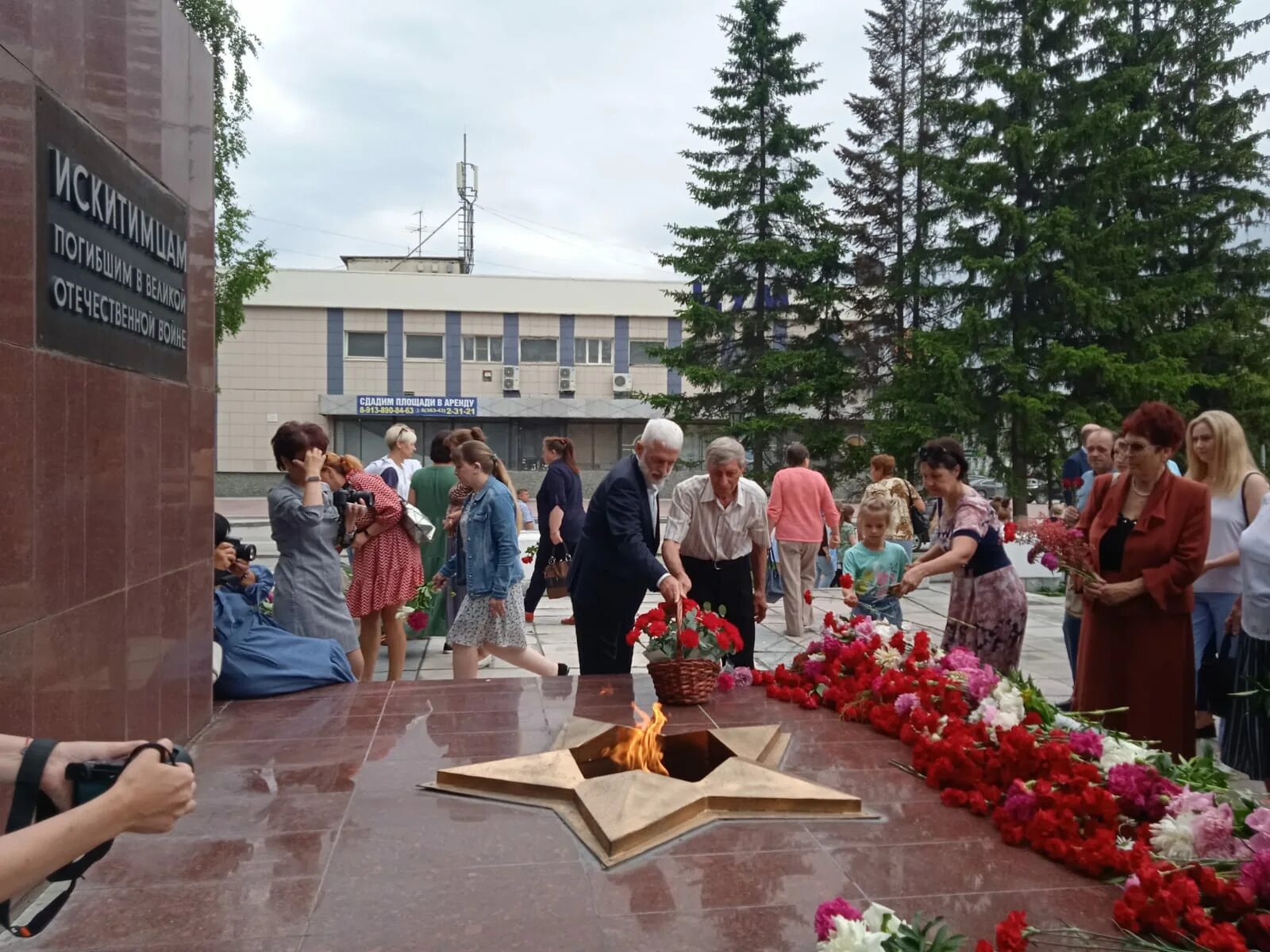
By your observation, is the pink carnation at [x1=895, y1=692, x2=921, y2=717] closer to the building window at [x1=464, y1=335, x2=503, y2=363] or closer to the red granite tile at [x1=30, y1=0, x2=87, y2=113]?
the red granite tile at [x1=30, y1=0, x2=87, y2=113]

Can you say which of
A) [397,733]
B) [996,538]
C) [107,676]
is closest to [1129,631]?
[996,538]

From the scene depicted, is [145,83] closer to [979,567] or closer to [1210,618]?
[979,567]

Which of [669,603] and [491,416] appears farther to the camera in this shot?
[491,416]

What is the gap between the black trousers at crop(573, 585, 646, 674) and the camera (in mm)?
5320

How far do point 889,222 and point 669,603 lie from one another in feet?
62.1

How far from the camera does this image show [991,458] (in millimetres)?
18719

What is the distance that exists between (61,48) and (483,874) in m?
2.66

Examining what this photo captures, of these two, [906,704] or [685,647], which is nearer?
[906,704]

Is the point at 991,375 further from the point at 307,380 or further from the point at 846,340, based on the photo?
the point at 307,380

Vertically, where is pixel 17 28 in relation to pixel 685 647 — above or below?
above

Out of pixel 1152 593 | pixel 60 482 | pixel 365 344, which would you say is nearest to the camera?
pixel 60 482

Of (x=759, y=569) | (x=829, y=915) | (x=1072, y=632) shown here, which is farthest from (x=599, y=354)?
(x=829, y=915)

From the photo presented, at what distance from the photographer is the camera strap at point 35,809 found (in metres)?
1.72

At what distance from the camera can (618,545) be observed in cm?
512
